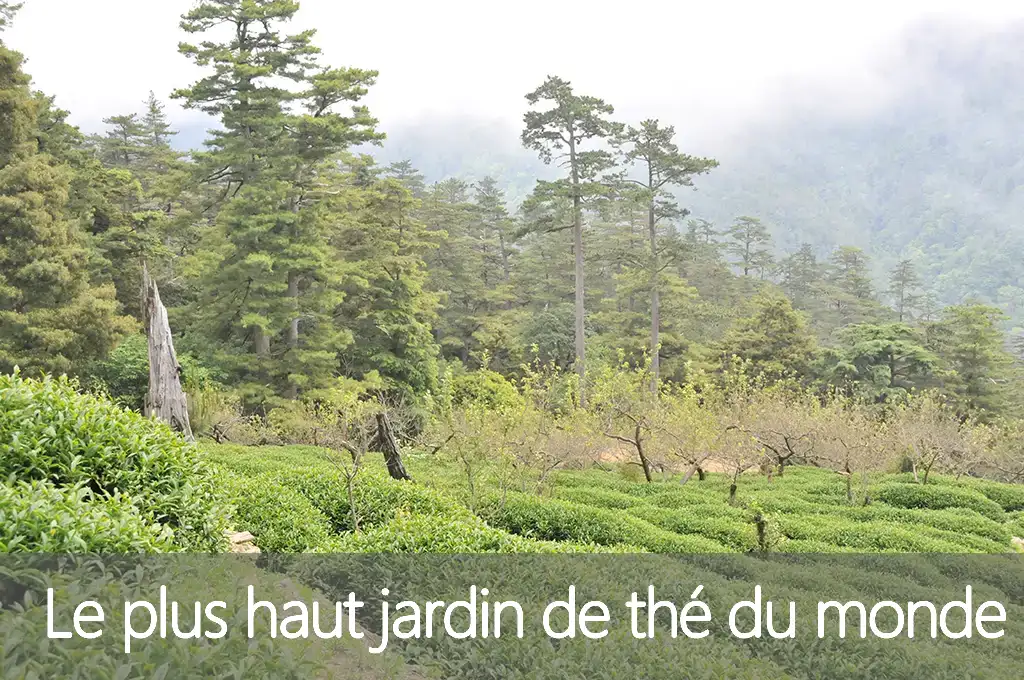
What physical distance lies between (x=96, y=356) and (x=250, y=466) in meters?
7.52

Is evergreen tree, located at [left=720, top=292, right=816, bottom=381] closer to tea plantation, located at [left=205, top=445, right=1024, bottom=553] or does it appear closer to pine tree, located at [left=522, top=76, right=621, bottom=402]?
pine tree, located at [left=522, top=76, right=621, bottom=402]

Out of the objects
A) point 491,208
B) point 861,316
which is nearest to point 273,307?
point 491,208

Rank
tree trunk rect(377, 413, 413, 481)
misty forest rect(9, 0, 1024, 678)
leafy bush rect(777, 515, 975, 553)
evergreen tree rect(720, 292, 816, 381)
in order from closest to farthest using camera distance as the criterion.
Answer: misty forest rect(9, 0, 1024, 678), tree trunk rect(377, 413, 413, 481), leafy bush rect(777, 515, 975, 553), evergreen tree rect(720, 292, 816, 381)

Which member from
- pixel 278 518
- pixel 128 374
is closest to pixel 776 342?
pixel 128 374

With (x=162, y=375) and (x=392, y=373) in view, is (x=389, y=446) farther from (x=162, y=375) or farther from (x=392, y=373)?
(x=392, y=373)

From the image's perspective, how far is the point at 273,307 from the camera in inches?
757

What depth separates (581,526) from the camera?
8.81m

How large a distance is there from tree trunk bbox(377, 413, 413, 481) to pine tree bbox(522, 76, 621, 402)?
12.7 m

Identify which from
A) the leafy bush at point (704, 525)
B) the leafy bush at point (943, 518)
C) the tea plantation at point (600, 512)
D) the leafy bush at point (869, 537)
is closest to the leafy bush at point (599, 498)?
the tea plantation at point (600, 512)

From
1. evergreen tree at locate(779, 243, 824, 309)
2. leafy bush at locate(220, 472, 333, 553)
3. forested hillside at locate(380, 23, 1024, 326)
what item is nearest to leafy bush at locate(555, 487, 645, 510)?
leafy bush at locate(220, 472, 333, 553)

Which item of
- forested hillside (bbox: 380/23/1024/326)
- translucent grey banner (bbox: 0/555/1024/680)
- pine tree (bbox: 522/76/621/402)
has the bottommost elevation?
translucent grey banner (bbox: 0/555/1024/680)

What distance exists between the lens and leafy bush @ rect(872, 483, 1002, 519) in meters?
12.8

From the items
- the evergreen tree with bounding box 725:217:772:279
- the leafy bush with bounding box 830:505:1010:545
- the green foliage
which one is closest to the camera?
the leafy bush with bounding box 830:505:1010:545

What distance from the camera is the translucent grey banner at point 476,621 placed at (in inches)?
99.6
